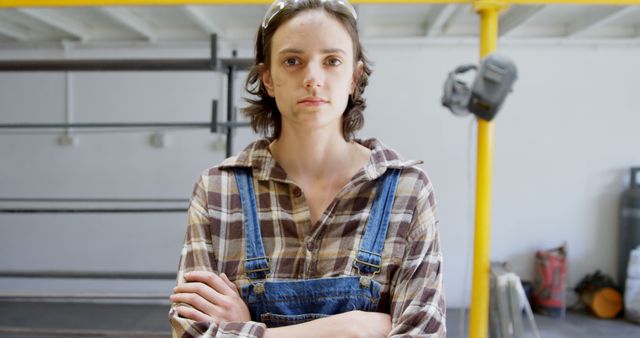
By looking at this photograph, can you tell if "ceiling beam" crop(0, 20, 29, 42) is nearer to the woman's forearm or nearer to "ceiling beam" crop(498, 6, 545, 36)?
"ceiling beam" crop(498, 6, 545, 36)

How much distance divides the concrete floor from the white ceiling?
8.44 ft

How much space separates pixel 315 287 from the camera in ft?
3.34

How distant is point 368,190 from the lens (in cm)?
106

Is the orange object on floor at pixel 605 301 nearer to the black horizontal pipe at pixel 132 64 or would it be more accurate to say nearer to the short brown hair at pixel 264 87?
the black horizontal pipe at pixel 132 64

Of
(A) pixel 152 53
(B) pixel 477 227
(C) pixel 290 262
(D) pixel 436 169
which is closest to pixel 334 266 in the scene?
(C) pixel 290 262

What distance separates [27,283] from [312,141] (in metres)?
5.35

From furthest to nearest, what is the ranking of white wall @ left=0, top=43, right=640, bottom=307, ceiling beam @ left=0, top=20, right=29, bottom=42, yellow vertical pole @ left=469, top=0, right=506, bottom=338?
white wall @ left=0, top=43, right=640, bottom=307
ceiling beam @ left=0, top=20, right=29, bottom=42
yellow vertical pole @ left=469, top=0, right=506, bottom=338

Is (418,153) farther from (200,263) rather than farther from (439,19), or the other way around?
(200,263)

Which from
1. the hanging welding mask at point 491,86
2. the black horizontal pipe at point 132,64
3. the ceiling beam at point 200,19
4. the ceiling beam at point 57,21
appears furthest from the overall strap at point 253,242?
the ceiling beam at point 57,21

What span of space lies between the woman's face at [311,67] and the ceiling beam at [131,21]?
355cm

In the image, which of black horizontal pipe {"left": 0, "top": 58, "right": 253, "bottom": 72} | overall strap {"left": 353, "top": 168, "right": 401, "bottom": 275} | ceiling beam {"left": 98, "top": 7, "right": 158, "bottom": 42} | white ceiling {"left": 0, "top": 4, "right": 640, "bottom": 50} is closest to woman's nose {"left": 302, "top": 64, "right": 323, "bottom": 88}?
overall strap {"left": 353, "top": 168, "right": 401, "bottom": 275}

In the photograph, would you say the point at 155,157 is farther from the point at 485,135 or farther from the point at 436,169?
the point at 485,135

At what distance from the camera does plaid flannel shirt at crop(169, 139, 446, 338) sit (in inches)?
39.8

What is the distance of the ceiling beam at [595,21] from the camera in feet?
13.6
